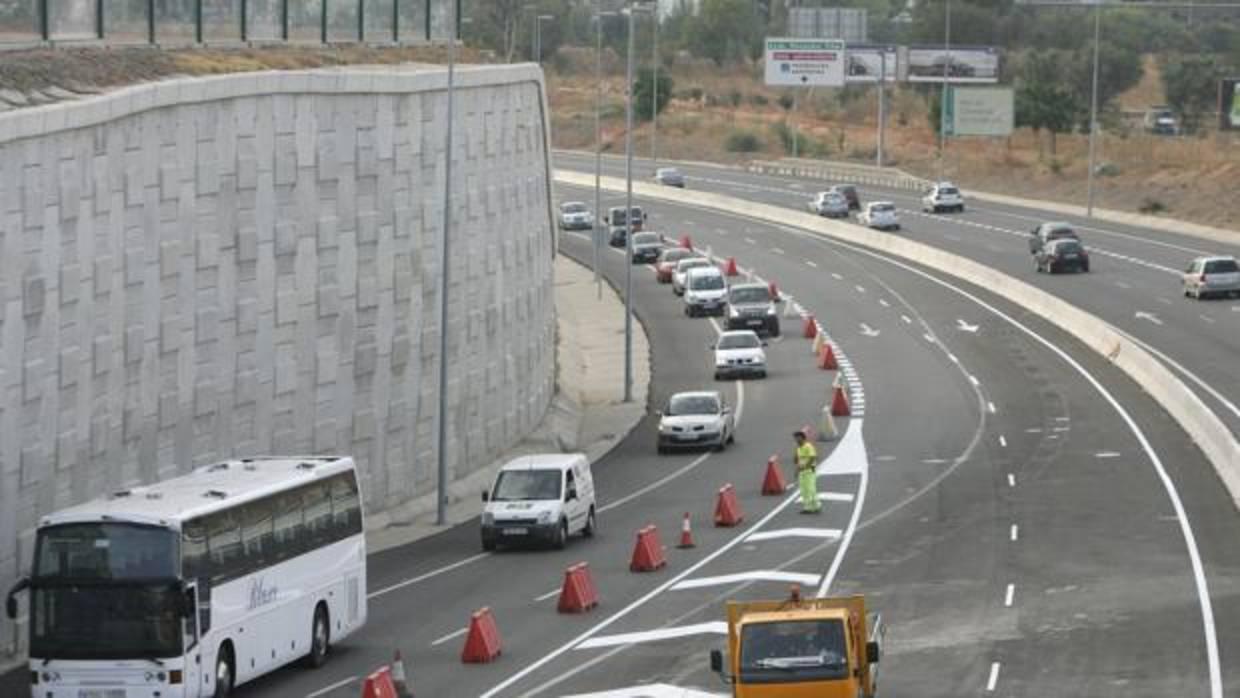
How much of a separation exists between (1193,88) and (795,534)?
5714 inches

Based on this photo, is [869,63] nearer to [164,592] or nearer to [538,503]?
[538,503]

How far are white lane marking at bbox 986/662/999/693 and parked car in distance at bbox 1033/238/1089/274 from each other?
63225 mm

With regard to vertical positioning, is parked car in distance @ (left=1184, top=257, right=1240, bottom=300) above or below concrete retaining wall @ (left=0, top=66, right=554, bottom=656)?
below

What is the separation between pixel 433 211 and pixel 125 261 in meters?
16.1

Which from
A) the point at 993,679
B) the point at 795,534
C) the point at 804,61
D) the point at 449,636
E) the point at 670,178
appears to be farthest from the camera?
the point at 804,61

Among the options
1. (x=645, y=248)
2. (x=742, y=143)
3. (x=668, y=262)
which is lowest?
(x=645, y=248)

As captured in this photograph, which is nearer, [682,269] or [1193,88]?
[682,269]

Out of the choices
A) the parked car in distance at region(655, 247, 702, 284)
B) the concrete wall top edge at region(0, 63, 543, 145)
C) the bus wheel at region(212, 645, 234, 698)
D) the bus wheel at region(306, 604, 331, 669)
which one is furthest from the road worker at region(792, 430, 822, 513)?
the parked car in distance at region(655, 247, 702, 284)

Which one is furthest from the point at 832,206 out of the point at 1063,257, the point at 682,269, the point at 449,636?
the point at 449,636

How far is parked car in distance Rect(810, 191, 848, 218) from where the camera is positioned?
121188 millimetres

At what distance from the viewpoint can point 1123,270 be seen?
93.8m

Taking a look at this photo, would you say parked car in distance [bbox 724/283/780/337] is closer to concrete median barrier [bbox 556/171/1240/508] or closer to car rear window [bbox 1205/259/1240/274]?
concrete median barrier [bbox 556/171/1240/508]

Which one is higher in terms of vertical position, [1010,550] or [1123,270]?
[1010,550]

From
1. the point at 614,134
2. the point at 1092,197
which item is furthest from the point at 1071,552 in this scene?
the point at 614,134
